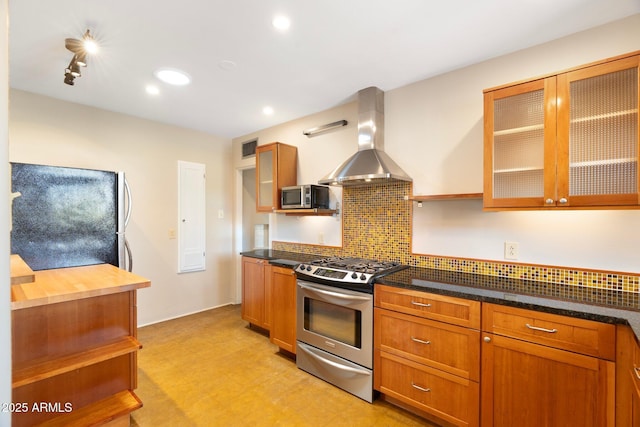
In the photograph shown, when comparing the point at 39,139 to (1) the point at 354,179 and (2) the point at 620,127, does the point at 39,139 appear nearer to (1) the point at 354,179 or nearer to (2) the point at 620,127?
(1) the point at 354,179

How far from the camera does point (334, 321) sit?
7.86 feet

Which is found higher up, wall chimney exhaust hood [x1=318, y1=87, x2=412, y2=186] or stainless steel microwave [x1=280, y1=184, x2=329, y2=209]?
wall chimney exhaust hood [x1=318, y1=87, x2=412, y2=186]

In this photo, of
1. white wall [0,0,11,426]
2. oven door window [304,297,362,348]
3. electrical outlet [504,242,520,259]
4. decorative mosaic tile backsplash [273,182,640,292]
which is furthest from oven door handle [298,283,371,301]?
white wall [0,0,11,426]

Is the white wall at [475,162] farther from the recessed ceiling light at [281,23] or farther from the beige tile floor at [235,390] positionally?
the beige tile floor at [235,390]

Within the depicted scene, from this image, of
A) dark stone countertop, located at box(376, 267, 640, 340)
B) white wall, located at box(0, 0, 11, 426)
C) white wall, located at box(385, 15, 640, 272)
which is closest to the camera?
white wall, located at box(0, 0, 11, 426)

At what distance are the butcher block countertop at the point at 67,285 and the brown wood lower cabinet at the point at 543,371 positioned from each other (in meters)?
2.10

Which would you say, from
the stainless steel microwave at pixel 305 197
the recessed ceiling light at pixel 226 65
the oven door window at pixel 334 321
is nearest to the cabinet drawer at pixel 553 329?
the oven door window at pixel 334 321

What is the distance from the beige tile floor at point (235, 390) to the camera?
6.54 feet

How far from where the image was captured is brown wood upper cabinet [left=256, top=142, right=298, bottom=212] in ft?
11.1

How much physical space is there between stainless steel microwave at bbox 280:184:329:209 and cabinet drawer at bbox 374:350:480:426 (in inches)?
60.9

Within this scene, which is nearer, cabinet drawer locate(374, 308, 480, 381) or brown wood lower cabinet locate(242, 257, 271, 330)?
cabinet drawer locate(374, 308, 480, 381)

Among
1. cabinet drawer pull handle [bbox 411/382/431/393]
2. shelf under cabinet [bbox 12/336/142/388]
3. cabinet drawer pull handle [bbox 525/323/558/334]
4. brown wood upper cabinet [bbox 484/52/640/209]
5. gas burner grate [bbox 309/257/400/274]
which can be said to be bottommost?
cabinet drawer pull handle [bbox 411/382/431/393]

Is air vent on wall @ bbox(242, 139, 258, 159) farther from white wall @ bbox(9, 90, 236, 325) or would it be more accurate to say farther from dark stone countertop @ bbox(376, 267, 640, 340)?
dark stone countertop @ bbox(376, 267, 640, 340)

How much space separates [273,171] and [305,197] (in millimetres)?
680
